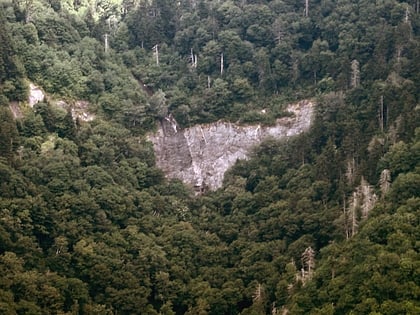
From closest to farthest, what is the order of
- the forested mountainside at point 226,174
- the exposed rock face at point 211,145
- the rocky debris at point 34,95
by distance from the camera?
the forested mountainside at point 226,174, the rocky debris at point 34,95, the exposed rock face at point 211,145

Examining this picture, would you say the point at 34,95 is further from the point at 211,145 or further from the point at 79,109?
the point at 211,145

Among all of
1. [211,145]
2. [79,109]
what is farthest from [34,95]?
[211,145]

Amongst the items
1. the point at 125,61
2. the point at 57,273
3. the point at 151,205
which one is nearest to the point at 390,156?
the point at 151,205

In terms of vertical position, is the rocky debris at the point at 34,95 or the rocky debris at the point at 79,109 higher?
the rocky debris at the point at 34,95

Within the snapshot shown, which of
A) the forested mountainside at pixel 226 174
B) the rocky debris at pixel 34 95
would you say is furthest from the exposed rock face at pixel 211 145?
the rocky debris at pixel 34 95

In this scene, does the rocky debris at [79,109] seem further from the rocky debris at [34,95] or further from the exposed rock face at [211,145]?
the exposed rock face at [211,145]

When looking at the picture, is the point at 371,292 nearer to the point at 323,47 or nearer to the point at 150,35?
the point at 323,47
